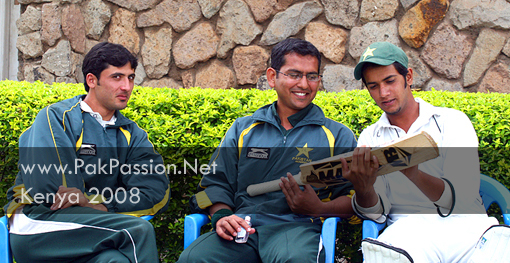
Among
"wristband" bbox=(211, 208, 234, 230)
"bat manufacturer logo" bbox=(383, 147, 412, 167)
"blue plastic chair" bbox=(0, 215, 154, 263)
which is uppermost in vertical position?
"bat manufacturer logo" bbox=(383, 147, 412, 167)

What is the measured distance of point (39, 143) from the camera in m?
2.17

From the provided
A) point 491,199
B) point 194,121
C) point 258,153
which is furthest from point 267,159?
point 491,199

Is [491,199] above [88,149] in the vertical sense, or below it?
below

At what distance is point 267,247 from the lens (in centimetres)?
214

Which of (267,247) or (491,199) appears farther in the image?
(491,199)

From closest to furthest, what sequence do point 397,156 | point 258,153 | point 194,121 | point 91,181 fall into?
point 397,156 → point 91,181 → point 258,153 → point 194,121

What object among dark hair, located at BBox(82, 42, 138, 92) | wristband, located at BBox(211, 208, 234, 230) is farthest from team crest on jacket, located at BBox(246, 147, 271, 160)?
dark hair, located at BBox(82, 42, 138, 92)

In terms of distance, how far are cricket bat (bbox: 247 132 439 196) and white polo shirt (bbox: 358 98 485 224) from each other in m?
0.27

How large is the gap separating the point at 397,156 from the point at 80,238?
1545 millimetres

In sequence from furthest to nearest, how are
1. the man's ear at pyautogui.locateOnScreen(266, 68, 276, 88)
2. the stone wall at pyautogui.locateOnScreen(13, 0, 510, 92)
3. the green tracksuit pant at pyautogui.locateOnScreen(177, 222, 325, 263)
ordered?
the stone wall at pyautogui.locateOnScreen(13, 0, 510, 92) < the man's ear at pyautogui.locateOnScreen(266, 68, 276, 88) < the green tracksuit pant at pyautogui.locateOnScreen(177, 222, 325, 263)

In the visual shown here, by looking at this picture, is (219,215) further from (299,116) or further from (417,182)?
(417,182)

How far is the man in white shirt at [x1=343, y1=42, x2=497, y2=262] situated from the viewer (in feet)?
6.24

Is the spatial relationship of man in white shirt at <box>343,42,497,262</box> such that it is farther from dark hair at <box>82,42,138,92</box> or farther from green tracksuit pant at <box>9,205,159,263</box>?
dark hair at <box>82,42,138,92</box>

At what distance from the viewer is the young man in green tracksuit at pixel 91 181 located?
2021mm
